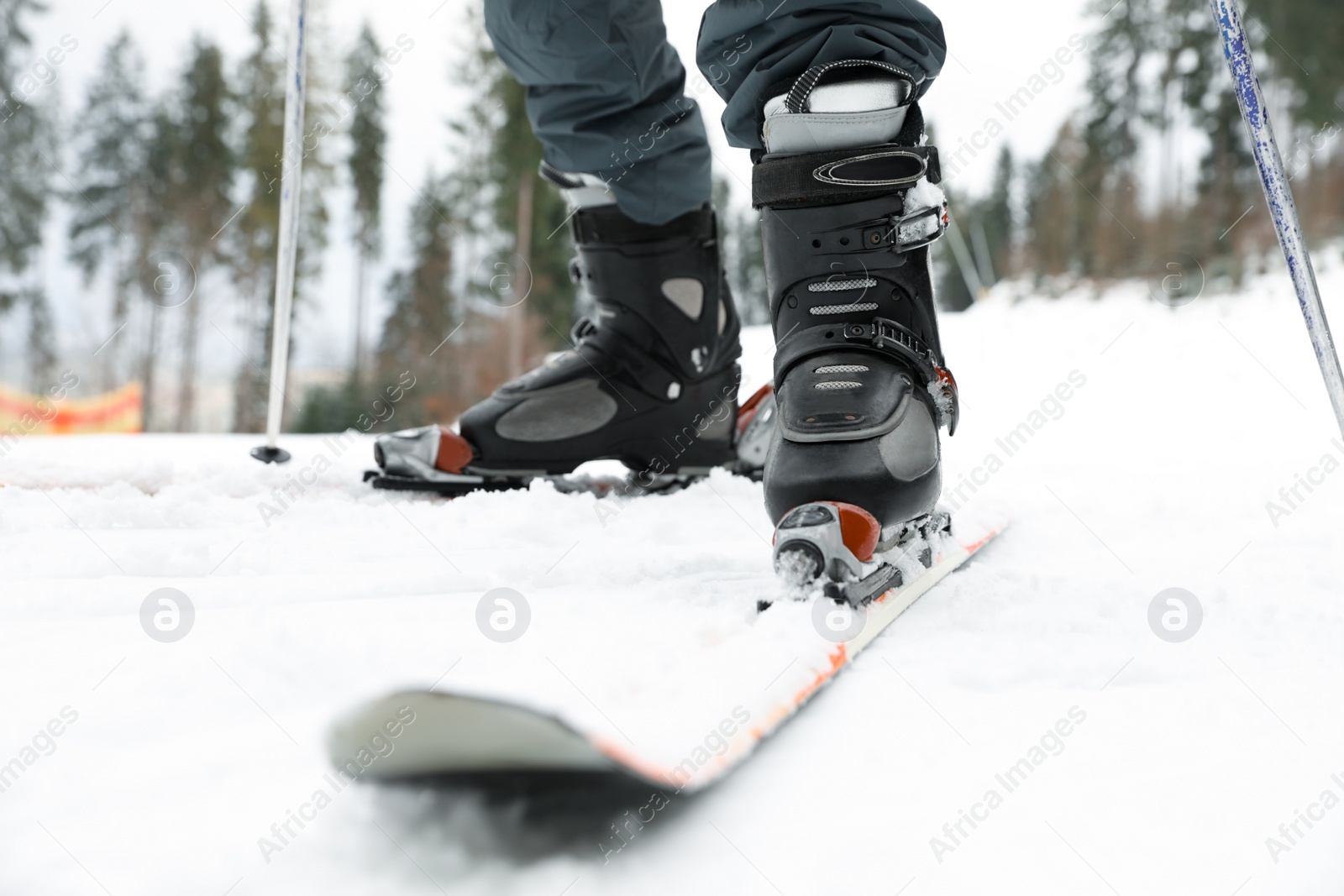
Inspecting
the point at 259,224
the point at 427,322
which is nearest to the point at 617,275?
the point at 259,224

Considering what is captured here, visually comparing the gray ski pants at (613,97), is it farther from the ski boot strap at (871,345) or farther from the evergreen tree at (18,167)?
the evergreen tree at (18,167)

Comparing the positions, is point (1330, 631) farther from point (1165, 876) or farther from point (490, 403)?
point (490, 403)

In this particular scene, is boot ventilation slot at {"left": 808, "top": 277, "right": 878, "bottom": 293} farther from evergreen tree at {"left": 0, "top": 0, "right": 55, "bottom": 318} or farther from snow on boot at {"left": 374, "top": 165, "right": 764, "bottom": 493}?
evergreen tree at {"left": 0, "top": 0, "right": 55, "bottom": 318}

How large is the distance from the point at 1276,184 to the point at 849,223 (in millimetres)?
537

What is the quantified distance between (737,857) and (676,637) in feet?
0.80

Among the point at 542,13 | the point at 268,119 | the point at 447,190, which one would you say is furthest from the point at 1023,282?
the point at 542,13

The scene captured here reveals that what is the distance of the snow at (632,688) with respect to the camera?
479mm

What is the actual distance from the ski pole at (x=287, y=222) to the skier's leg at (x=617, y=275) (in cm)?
56

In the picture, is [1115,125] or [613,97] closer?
[613,97]

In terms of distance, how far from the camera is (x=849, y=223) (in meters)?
1.04

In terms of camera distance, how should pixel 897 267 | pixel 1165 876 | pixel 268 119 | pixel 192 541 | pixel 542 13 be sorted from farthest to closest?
pixel 268 119 → pixel 542 13 → pixel 192 541 → pixel 897 267 → pixel 1165 876

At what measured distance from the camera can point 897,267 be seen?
1058mm

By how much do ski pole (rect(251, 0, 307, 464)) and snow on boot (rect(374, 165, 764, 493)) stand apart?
568 mm

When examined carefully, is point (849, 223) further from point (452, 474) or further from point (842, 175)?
point (452, 474)
